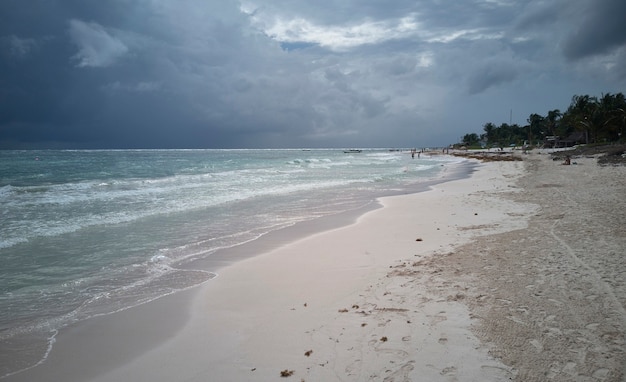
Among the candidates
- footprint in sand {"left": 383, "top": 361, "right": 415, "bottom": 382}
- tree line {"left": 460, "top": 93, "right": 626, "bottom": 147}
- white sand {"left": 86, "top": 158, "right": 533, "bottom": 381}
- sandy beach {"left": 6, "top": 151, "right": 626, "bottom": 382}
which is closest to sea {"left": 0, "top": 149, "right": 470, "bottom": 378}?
sandy beach {"left": 6, "top": 151, "right": 626, "bottom": 382}

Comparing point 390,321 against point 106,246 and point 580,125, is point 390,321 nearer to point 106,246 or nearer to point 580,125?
point 106,246

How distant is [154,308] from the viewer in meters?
5.43

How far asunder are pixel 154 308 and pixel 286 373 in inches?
118

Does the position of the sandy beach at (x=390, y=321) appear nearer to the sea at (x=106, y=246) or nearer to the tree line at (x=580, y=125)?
the sea at (x=106, y=246)

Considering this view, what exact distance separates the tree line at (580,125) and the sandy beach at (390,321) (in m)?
65.8

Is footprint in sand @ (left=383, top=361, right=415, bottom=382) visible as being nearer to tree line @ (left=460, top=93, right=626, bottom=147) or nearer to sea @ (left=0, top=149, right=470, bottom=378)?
sea @ (left=0, top=149, right=470, bottom=378)

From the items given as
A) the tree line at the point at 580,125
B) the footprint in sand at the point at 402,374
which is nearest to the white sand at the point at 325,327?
the footprint in sand at the point at 402,374

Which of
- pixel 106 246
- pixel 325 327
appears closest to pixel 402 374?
pixel 325 327

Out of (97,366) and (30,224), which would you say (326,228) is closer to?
(97,366)

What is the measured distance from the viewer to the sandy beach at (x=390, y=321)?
134 inches

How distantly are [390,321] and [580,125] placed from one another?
284ft

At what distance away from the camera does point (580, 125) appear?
231 feet

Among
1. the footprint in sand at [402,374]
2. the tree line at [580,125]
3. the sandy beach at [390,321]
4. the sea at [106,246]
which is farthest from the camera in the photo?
the tree line at [580,125]

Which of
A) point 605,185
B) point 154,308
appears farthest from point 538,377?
point 605,185
